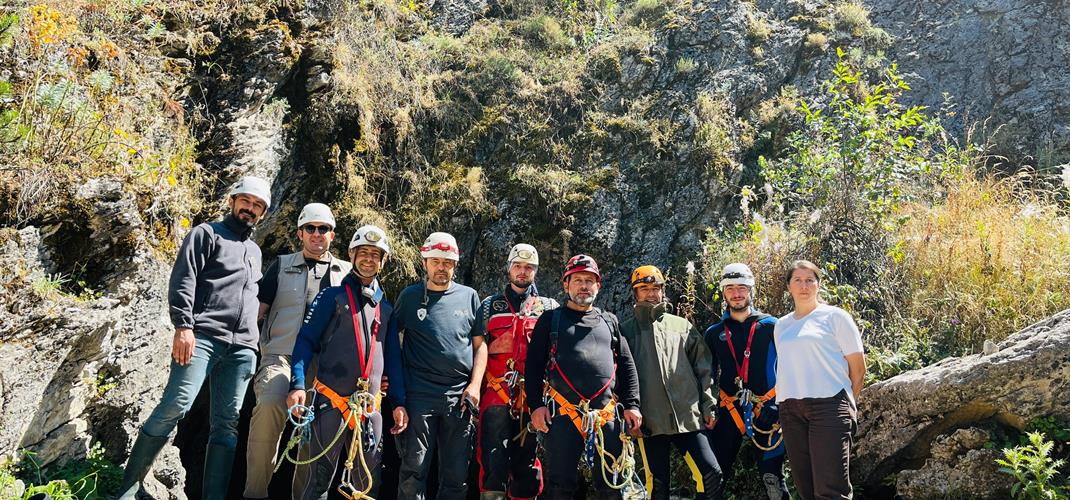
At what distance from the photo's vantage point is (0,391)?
4359mm

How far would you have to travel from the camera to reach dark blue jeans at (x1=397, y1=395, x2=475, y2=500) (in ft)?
16.5

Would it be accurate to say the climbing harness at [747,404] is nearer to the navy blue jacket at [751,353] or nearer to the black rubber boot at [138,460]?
the navy blue jacket at [751,353]

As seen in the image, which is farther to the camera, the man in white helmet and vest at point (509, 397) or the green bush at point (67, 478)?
the man in white helmet and vest at point (509, 397)

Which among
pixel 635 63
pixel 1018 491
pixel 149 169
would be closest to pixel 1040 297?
pixel 1018 491

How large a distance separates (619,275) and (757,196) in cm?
228

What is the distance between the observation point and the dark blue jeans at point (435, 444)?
5035 millimetres

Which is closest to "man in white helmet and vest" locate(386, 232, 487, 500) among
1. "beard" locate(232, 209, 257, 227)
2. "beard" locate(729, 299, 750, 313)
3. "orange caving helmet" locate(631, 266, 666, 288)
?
"beard" locate(232, 209, 257, 227)

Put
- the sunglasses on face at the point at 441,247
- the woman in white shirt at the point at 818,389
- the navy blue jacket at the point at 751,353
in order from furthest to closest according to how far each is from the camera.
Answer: the navy blue jacket at the point at 751,353 → the sunglasses on face at the point at 441,247 → the woman in white shirt at the point at 818,389

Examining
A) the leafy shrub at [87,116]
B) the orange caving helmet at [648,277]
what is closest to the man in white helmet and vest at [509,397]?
the orange caving helmet at [648,277]

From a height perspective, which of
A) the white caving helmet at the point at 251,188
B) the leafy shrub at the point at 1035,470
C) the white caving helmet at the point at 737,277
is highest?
the white caving helmet at the point at 251,188

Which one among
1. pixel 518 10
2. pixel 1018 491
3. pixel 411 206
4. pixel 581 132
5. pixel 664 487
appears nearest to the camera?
pixel 1018 491

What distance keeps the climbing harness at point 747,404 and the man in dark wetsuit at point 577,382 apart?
943 mm

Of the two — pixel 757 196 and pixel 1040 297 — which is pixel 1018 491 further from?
pixel 757 196

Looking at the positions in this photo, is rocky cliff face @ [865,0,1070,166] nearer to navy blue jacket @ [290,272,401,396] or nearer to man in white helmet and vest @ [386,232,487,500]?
man in white helmet and vest @ [386,232,487,500]
